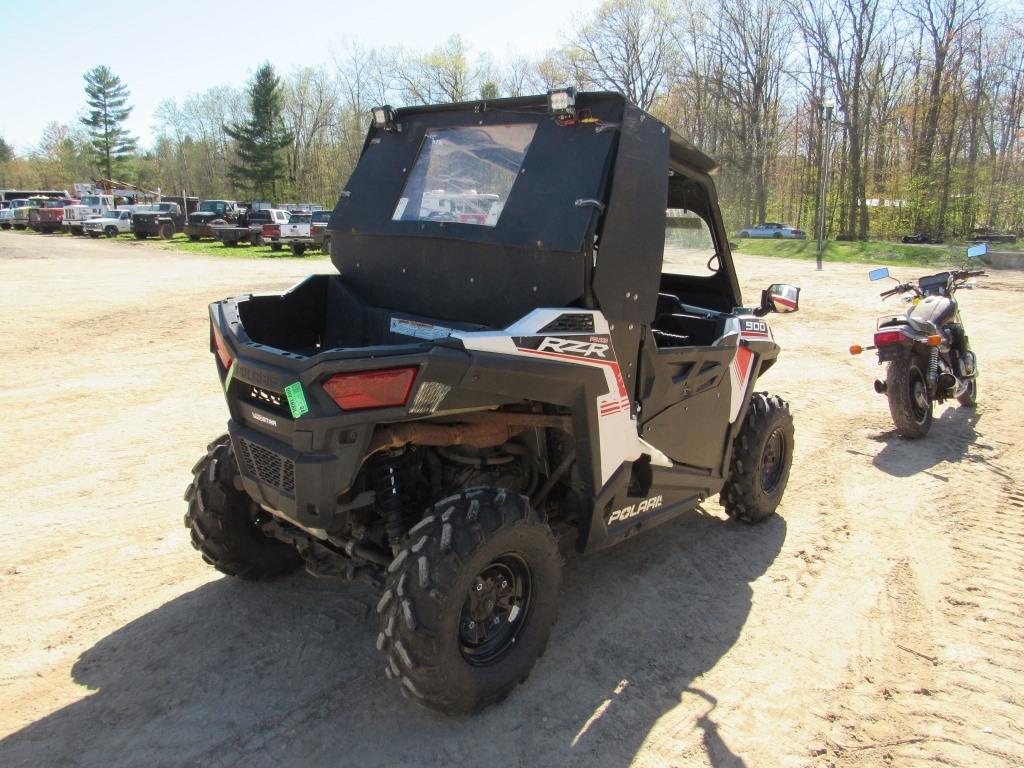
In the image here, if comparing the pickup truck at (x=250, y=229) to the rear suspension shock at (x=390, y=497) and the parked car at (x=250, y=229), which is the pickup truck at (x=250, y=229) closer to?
the parked car at (x=250, y=229)

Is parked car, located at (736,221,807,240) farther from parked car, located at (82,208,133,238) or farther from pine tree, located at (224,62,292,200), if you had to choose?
pine tree, located at (224,62,292,200)

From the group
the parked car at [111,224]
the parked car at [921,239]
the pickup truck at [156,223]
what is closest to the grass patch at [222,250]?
the pickup truck at [156,223]

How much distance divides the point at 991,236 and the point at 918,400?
29.2 m

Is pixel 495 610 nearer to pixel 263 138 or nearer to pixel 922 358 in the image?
pixel 922 358

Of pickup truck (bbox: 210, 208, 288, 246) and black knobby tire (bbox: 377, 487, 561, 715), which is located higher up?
pickup truck (bbox: 210, 208, 288, 246)

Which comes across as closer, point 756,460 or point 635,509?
point 635,509

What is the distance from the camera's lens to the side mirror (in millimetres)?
4227

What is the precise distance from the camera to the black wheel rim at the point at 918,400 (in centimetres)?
658

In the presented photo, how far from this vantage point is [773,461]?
497 centimetres

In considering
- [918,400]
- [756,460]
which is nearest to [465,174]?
[756,460]

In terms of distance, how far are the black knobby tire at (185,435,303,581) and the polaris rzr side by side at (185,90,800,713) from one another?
1 cm

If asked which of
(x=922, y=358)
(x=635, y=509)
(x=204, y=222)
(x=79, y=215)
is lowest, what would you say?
(x=635, y=509)

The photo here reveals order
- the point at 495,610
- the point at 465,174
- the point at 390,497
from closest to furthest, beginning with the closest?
→ the point at 495,610
the point at 390,497
the point at 465,174

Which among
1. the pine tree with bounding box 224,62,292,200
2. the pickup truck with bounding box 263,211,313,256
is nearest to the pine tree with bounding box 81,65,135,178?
the pine tree with bounding box 224,62,292,200
